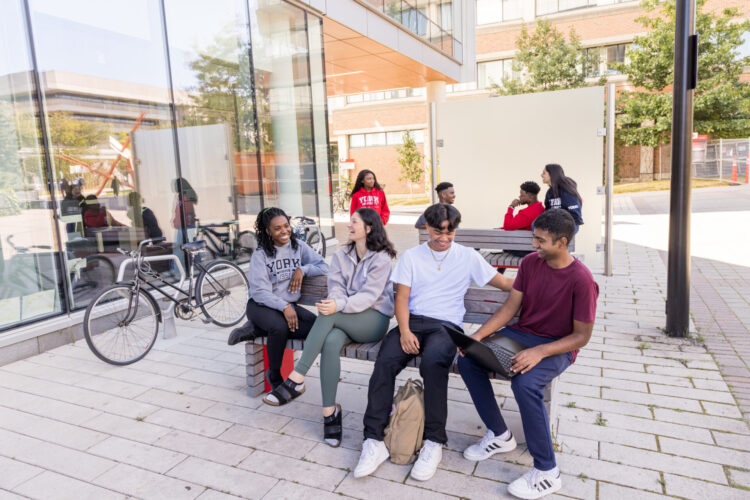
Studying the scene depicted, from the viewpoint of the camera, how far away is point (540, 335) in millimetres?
3268

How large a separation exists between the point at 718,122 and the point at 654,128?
9.34 feet

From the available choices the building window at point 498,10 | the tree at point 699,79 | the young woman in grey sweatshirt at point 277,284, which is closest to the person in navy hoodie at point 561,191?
the young woman in grey sweatshirt at point 277,284

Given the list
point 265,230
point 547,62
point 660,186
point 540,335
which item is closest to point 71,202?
point 265,230

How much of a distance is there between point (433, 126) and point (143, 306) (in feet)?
17.1

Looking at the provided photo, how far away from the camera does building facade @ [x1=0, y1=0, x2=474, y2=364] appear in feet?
18.6

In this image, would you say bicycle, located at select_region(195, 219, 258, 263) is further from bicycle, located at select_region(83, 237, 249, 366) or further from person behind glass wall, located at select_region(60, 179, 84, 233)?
bicycle, located at select_region(83, 237, 249, 366)

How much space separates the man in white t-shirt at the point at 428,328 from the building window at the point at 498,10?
111ft

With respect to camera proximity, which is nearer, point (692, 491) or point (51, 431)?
point (692, 491)

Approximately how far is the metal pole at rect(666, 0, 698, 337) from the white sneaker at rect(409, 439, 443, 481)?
10.5 ft

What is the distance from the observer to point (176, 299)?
5875mm

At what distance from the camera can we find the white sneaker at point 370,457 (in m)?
3.11

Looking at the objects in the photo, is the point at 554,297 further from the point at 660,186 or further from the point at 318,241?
the point at 660,186

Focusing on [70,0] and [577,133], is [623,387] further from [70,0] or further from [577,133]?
[70,0]

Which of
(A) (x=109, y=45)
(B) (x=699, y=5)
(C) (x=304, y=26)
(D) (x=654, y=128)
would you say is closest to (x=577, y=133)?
(C) (x=304, y=26)
